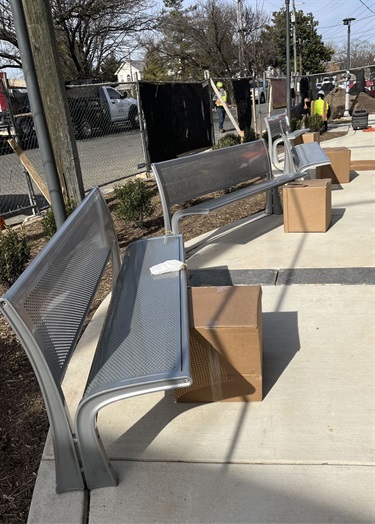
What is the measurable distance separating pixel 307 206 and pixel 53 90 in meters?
3.24

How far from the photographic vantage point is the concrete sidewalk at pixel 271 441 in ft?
7.14

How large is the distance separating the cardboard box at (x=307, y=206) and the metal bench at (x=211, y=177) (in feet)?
1.04

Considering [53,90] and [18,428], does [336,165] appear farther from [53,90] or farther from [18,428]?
[18,428]

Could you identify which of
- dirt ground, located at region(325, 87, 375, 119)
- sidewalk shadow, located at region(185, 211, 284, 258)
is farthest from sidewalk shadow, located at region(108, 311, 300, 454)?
dirt ground, located at region(325, 87, 375, 119)

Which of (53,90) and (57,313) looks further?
(53,90)

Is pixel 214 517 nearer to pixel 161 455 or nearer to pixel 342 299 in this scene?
pixel 161 455

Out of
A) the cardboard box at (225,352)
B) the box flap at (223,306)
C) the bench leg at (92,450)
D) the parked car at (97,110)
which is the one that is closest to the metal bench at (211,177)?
the box flap at (223,306)

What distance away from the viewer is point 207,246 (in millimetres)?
5465

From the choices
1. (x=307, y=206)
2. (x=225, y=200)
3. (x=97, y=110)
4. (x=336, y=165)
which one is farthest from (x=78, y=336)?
(x=97, y=110)

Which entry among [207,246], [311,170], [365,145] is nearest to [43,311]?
[207,246]

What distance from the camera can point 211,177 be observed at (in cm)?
543

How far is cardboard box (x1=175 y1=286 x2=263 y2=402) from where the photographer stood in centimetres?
268

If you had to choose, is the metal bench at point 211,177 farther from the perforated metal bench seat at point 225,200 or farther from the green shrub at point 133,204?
the green shrub at point 133,204

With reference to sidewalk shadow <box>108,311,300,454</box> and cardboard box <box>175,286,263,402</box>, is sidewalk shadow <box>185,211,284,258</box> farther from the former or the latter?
cardboard box <box>175,286,263,402</box>
